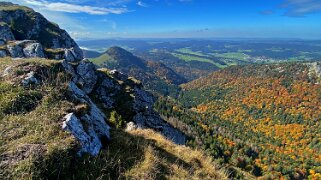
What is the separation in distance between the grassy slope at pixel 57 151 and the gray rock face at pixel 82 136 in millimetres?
321

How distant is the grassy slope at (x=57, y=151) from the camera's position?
309 inches

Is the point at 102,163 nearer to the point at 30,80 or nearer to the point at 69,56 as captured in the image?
the point at 30,80

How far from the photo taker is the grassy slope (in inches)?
309

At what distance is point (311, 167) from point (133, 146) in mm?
183678

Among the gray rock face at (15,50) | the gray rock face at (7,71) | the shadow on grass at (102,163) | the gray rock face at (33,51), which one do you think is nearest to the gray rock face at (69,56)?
the gray rock face at (33,51)

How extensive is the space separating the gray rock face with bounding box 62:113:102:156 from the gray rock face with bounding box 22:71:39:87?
12.6 ft

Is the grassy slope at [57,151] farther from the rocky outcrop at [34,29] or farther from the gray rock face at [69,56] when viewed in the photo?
the rocky outcrop at [34,29]

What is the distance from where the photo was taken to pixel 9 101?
1091cm

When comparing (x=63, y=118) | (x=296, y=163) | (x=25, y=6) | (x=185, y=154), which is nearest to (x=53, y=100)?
(x=63, y=118)

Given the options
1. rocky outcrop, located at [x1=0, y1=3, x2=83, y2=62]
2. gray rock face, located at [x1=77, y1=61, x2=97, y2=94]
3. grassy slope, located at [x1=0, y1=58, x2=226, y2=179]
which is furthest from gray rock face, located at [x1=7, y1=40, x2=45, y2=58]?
grassy slope, located at [x1=0, y1=58, x2=226, y2=179]

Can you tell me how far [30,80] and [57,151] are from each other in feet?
21.2

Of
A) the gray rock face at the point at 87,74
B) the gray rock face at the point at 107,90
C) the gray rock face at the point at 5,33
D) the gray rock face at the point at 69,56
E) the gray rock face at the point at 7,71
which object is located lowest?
the gray rock face at the point at 107,90

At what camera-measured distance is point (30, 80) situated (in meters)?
13.0

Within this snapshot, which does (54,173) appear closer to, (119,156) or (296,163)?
(119,156)
